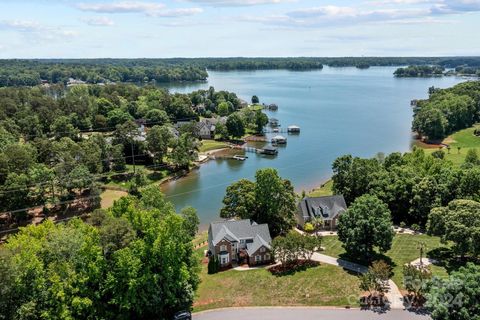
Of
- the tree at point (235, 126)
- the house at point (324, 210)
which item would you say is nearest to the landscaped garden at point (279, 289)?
the house at point (324, 210)

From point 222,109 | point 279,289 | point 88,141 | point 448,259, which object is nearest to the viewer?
point 279,289

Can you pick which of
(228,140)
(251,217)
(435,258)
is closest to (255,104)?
(228,140)

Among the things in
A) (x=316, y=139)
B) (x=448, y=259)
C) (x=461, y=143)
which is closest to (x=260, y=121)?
(x=316, y=139)

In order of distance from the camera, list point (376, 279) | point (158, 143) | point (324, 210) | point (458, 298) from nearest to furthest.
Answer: point (458, 298), point (376, 279), point (324, 210), point (158, 143)

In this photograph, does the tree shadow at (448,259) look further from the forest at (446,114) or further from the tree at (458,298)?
the forest at (446,114)

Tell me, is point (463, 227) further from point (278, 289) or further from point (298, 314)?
point (278, 289)

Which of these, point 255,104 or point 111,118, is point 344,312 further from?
point 255,104

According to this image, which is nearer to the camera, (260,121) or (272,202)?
(272,202)
